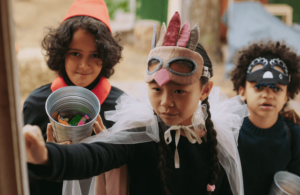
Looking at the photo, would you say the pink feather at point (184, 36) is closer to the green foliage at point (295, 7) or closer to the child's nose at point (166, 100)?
the child's nose at point (166, 100)

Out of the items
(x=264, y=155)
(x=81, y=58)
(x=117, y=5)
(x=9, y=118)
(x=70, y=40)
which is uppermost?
(x=117, y=5)

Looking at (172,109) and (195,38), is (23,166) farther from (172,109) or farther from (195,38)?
(195,38)

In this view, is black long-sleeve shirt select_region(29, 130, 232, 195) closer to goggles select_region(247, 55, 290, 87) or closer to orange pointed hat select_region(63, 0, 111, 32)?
goggles select_region(247, 55, 290, 87)

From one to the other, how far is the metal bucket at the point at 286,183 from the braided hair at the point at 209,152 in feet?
1.66

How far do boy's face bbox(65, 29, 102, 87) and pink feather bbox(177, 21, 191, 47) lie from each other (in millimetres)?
658

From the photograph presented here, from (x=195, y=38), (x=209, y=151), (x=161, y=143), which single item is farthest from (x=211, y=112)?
(x=195, y=38)

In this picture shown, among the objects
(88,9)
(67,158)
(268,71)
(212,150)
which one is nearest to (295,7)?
(268,71)

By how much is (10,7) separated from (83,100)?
0.64m

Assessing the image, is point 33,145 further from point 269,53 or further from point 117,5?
point 117,5

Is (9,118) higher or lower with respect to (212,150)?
higher

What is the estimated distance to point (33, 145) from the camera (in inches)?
30.8

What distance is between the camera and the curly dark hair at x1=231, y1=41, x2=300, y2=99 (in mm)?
1723

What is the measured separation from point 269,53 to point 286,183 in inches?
32.7

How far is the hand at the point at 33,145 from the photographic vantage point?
77 centimetres
